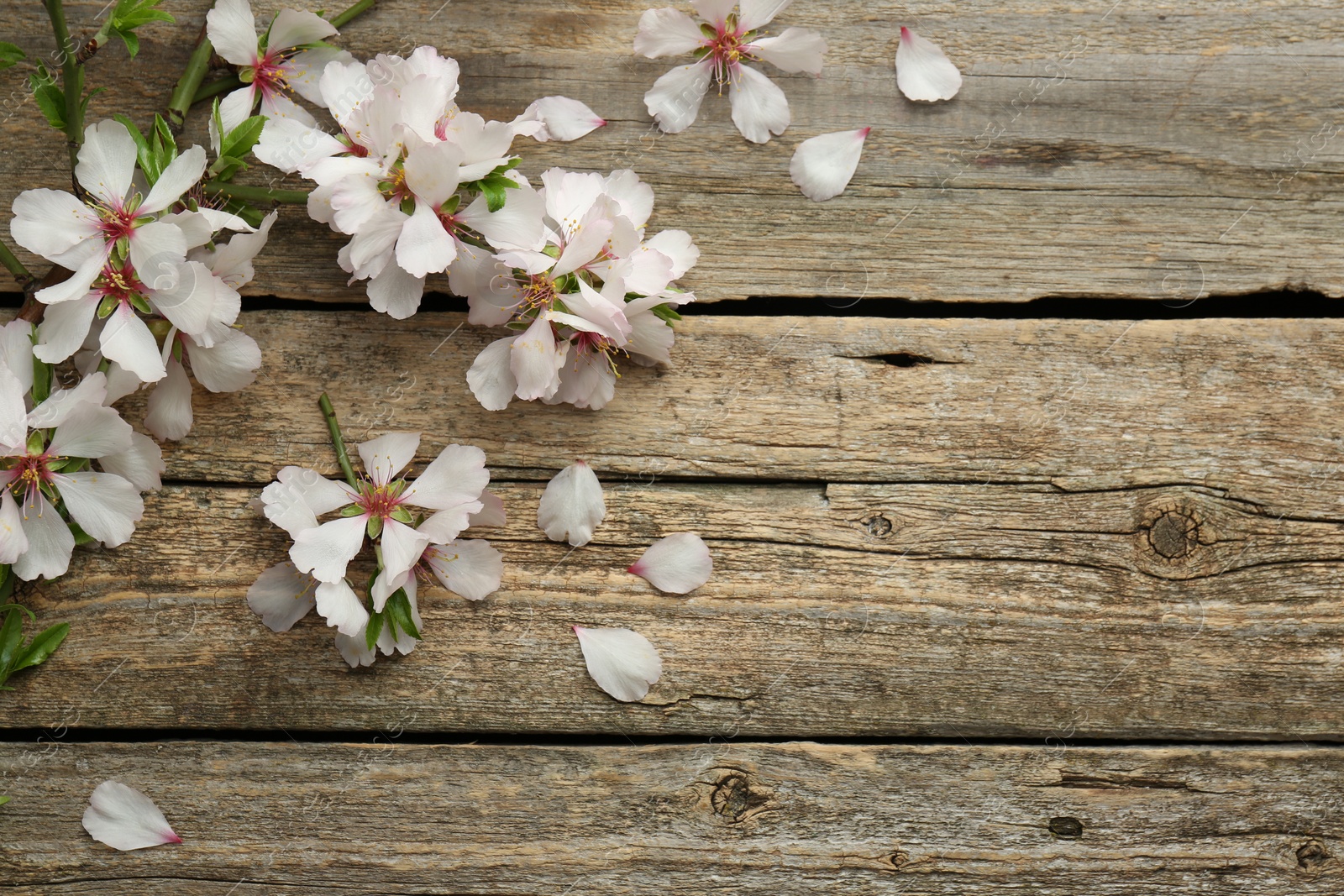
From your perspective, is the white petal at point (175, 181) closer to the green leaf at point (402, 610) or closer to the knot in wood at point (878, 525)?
Answer: the green leaf at point (402, 610)

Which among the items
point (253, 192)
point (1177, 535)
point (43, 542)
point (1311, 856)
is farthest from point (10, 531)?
point (1311, 856)

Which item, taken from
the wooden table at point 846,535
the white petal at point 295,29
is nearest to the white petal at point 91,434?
the wooden table at point 846,535

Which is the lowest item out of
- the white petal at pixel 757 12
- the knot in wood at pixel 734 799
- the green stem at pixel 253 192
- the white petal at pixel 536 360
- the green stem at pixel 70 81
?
the knot in wood at pixel 734 799

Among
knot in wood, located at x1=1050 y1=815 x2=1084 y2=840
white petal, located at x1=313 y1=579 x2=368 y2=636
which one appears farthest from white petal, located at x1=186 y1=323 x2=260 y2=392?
knot in wood, located at x1=1050 y1=815 x2=1084 y2=840

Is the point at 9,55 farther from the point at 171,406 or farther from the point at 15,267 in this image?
the point at 171,406

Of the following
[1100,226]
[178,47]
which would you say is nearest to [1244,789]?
[1100,226]

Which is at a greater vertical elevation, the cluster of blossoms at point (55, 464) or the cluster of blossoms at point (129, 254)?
the cluster of blossoms at point (129, 254)

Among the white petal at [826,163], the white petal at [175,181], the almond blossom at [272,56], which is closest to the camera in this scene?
the white petal at [175,181]
